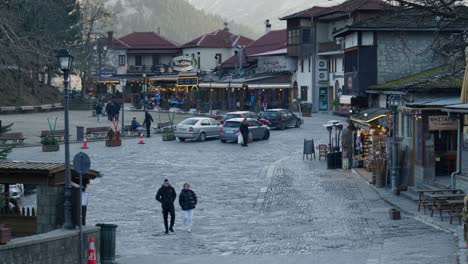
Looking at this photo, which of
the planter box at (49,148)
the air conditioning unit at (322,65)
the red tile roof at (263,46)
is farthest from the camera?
the red tile roof at (263,46)

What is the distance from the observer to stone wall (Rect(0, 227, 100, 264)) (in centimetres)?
1683

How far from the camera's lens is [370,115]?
113 ft

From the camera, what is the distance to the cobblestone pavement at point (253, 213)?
2012cm

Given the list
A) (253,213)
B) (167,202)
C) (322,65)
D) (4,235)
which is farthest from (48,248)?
(322,65)

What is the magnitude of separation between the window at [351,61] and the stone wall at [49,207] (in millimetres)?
20933

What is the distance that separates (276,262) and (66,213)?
4.43m

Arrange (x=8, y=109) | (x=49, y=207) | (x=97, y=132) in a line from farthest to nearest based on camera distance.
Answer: (x=8, y=109)
(x=97, y=132)
(x=49, y=207)

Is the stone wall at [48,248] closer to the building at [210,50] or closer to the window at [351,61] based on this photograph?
the window at [351,61]

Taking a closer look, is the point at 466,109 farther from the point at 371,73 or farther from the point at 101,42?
the point at 101,42

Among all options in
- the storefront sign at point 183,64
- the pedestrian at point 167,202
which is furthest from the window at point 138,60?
the pedestrian at point 167,202

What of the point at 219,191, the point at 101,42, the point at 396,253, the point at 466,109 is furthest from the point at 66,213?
the point at 101,42

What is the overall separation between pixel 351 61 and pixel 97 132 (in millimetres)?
16562

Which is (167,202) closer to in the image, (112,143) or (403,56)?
(403,56)

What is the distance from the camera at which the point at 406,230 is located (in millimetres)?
22375
